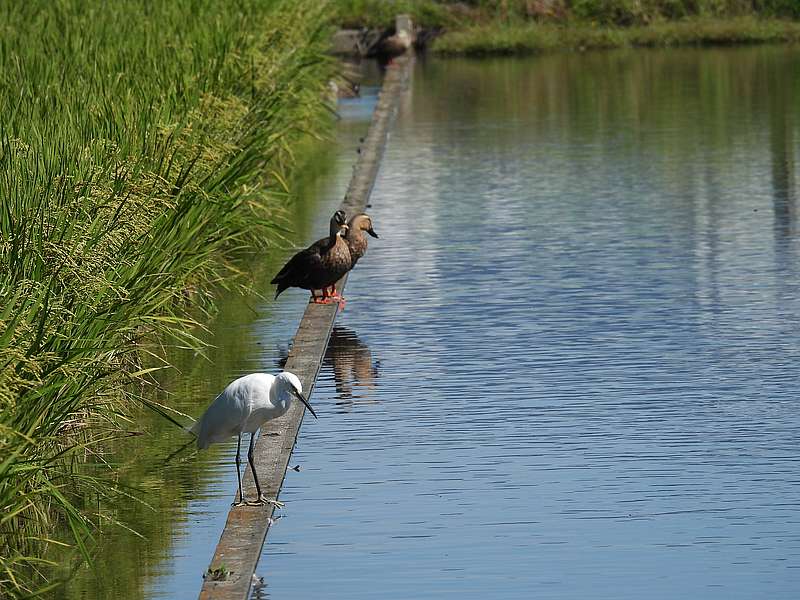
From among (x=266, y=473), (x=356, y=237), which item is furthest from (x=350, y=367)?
(x=266, y=473)

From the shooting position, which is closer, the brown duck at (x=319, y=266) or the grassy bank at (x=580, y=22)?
the brown duck at (x=319, y=266)

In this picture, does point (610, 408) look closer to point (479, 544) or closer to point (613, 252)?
point (479, 544)

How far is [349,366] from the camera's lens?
460 inches

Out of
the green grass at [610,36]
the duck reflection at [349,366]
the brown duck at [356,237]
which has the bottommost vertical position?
the green grass at [610,36]

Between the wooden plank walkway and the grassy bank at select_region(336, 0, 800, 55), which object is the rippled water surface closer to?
the wooden plank walkway

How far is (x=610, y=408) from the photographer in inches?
404

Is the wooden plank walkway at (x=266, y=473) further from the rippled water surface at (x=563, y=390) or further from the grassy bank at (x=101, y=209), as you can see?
the grassy bank at (x=101, y=209)

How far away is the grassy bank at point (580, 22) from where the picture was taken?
123 feet

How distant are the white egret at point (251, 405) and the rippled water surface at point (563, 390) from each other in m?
0.40

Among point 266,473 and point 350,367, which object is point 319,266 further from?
point 266,473

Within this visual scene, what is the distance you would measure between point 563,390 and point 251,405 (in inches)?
108

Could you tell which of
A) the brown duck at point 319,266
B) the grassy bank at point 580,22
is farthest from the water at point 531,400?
the grassy bank at point 580,22

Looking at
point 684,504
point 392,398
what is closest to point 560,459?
point 684,504

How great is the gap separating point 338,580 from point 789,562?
169 centimetres
